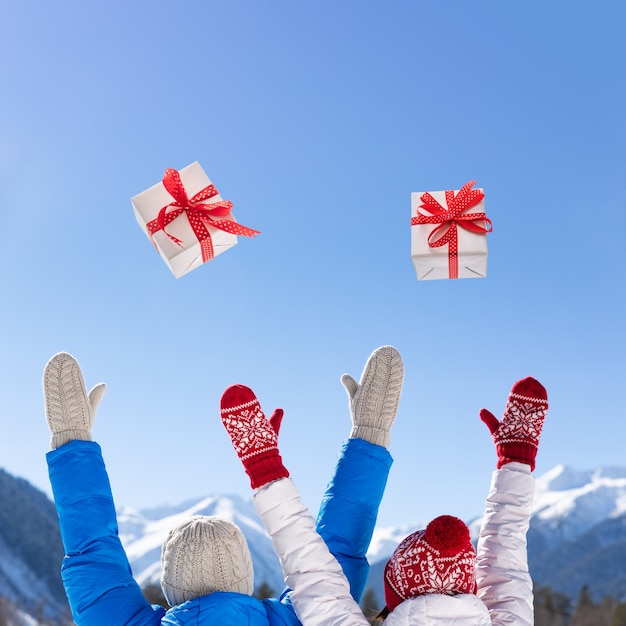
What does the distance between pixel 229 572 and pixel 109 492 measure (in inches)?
31.0

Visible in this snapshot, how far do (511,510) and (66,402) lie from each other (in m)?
2.04

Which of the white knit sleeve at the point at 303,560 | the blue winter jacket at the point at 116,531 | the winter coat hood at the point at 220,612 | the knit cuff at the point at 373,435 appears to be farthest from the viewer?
the knit cuff at the point at 373,435

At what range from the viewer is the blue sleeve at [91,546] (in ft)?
11.3

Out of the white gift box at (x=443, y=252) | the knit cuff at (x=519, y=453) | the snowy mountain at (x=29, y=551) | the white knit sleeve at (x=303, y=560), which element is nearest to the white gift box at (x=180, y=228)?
the white gift box at (x=443, y=252)

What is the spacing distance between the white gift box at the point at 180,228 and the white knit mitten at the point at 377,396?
1383 mm

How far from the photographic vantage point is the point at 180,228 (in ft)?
16.0

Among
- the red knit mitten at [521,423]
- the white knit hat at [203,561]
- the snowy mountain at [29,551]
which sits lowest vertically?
the white knit hat at [203,561]

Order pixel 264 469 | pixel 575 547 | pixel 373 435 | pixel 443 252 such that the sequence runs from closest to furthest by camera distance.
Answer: pixel 264 469, pixel 373 435, pixel 443 252, pixel 575 547

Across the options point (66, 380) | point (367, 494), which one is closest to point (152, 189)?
point (66, 380)

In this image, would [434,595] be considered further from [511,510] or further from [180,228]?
[180,228]

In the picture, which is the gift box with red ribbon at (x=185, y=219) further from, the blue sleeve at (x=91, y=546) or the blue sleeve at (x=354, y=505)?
the blue sleeve at (x=354, y=505)

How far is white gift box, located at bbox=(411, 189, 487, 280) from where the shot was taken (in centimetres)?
505

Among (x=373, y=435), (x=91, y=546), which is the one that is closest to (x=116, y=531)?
(x=91, y=546)

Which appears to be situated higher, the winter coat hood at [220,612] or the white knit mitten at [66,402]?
the white knit mitten at [66,402]
